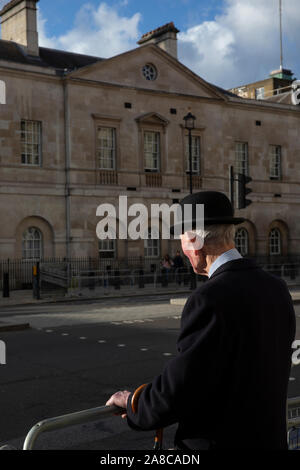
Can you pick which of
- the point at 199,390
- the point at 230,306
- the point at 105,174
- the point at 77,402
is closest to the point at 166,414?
the point at 199,390

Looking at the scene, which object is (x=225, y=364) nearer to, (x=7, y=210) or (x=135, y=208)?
(x=7, y=210)

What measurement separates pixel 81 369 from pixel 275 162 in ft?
111

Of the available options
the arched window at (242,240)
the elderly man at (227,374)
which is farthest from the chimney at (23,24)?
the elderly man at (227,374)

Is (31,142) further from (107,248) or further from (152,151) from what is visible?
(152,151)

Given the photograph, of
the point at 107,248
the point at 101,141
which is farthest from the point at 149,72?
the point at 107,248

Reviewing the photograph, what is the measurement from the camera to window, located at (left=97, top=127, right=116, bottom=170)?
33.9 metres

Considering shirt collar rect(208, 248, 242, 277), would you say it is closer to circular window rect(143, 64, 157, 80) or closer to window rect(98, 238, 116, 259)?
window rect(98, 238, 116, 259)

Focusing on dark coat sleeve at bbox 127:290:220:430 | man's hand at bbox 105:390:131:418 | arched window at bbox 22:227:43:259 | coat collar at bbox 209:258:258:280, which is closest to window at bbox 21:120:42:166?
arched window at bbox 22:227:43:259

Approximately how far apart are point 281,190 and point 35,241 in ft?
57.0

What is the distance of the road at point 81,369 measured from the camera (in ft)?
21.1

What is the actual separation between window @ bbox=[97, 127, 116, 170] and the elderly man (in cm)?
3125

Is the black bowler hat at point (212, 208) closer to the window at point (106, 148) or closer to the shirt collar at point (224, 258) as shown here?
the shirt collar at point (224, 258)
